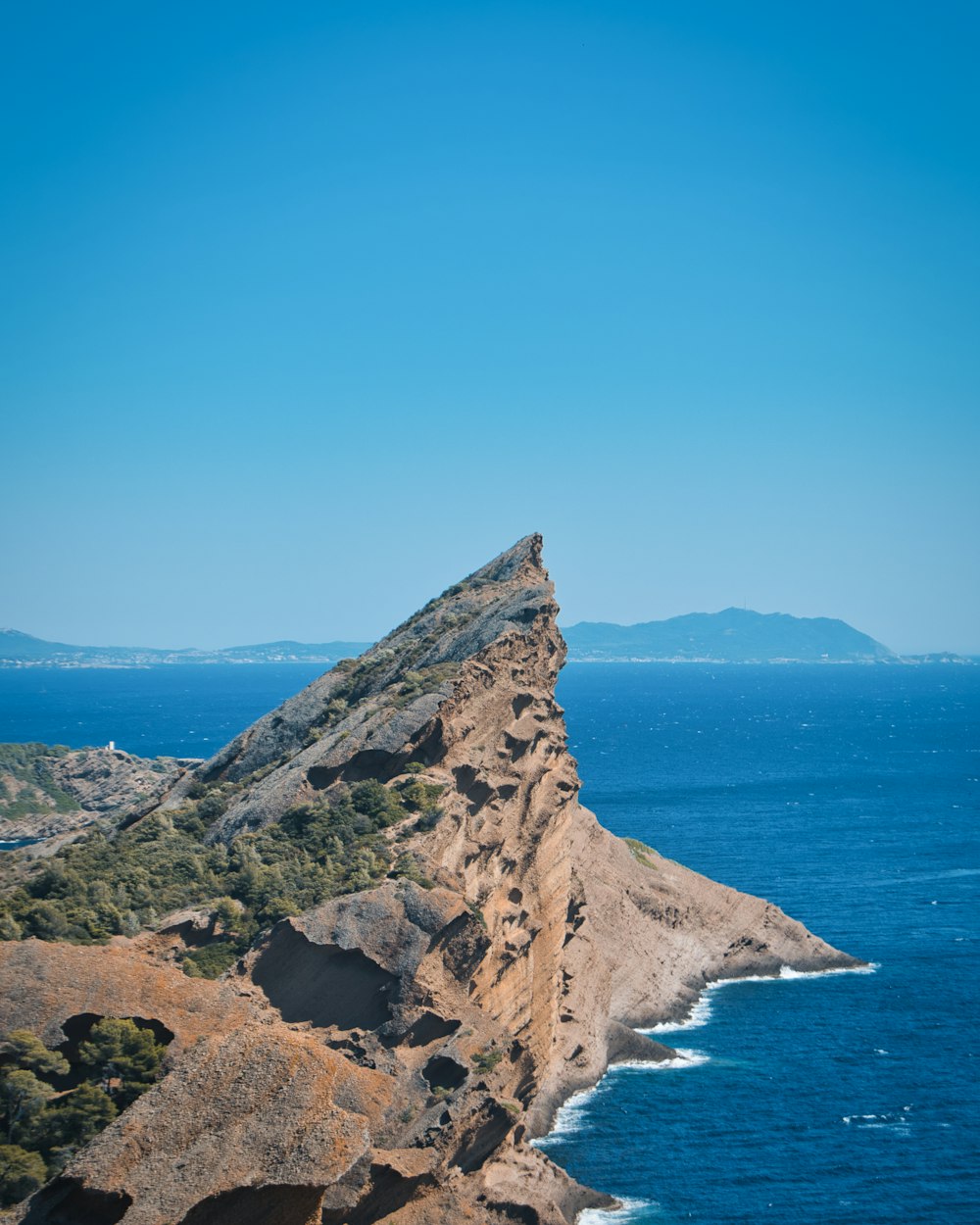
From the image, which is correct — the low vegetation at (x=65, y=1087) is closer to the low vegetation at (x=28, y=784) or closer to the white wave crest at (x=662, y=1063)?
the white wave crest at (x=662, y=1063)

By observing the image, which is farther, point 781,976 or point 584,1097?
point 781,976

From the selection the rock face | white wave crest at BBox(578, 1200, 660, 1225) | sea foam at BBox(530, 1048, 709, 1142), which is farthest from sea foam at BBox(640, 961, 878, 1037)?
white wave crest at BBox(578, 1200, 660, 1225)

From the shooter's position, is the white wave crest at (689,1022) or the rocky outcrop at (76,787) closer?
the white wave crest at (689,1022)

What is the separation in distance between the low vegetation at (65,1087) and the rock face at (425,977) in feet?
2.35

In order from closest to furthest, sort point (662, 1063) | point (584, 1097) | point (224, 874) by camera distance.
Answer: point (224, 874), point (584, 1097), point (662, 1063)

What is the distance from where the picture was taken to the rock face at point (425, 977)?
74.4 ft

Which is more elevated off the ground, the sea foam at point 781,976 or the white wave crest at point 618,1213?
the sea foam at point 781,976

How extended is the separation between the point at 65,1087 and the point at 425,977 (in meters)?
14.2

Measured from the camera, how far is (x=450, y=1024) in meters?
39.9

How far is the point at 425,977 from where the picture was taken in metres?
39.7

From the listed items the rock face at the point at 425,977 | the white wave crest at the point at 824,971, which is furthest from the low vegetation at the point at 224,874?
the white wave crest at the point at 824,971

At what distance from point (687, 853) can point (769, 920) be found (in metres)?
25.3

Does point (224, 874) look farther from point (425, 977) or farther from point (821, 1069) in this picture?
point (821, 1069)

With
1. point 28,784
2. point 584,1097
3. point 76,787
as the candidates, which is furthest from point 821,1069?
point 28,784
